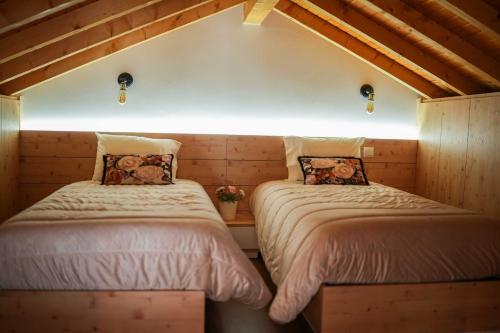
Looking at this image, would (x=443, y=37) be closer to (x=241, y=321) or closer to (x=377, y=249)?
(x=377, y=249)

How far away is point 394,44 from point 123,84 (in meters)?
2.27

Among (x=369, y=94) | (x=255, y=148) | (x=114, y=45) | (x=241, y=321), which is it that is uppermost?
(x=114, y=45)

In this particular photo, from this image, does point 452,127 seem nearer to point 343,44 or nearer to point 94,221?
point 343,44

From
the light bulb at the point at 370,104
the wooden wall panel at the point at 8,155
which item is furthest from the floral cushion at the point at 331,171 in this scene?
the wooden wall panel at the point at 8,155

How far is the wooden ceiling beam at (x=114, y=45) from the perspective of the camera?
3604 millimetres

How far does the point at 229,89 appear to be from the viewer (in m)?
4.10

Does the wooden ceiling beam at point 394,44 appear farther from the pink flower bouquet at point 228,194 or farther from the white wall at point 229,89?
the pink flower bouquet at point 228,194

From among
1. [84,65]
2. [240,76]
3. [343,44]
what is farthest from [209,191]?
[343,44]

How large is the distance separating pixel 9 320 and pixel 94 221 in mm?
552

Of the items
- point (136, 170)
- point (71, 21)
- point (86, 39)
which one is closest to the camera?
point (71, 21)

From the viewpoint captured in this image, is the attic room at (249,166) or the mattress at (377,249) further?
the mattress at (377,249)

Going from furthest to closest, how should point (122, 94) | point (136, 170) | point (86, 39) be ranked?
point (122, 94) → point (136, 170) → point (86, 39)

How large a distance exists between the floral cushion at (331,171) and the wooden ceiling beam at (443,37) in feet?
3.71

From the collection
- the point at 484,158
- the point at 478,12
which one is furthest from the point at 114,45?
the point at 484,158
